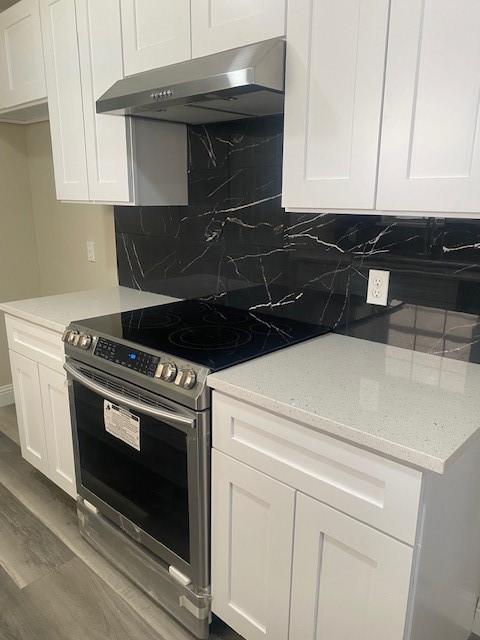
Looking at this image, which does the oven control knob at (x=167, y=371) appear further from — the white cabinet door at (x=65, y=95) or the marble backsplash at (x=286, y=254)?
the white cabinet door at (x=65, y=95)

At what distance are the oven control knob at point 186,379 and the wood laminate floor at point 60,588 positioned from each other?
3.06 feet

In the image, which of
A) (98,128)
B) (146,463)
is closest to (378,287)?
(146,463)

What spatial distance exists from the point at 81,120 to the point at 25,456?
1.70 metres

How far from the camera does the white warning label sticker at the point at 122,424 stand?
165 centimetres

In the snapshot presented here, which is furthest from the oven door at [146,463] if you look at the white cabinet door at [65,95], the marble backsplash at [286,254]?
the white cabinet door at [65,95]

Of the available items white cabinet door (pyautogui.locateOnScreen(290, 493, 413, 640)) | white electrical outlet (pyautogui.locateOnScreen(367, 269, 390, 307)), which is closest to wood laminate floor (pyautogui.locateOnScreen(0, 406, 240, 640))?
white cabinet door (pyautogui.locateOnScreen(290, 493, 413, 640))

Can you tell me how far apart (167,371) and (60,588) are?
1.07 metres

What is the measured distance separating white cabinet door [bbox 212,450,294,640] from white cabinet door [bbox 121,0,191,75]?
1349mm

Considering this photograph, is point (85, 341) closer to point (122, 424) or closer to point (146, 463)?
point (122, 424)

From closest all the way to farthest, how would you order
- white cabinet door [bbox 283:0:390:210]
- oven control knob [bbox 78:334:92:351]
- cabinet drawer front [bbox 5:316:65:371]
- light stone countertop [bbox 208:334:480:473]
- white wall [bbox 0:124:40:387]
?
1. light stone countertop [bbox 208:334:480:473]
2. white cabinet door [bbox 283:0:390:210]
3. oven control knob [bbox 78:334:92:351]
4. cabinet drawer front [bbox 5:316:65:371]
5. white wall [bbox 0:124:40:387]

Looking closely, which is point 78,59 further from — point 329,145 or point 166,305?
point 329,145

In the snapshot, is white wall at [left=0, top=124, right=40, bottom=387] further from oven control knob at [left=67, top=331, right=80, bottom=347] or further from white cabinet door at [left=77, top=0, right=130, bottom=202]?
oven control knob at [left=67, top=331, right=80, bottom=347]

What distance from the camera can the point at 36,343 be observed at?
2.17m

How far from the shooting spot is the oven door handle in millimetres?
1464
